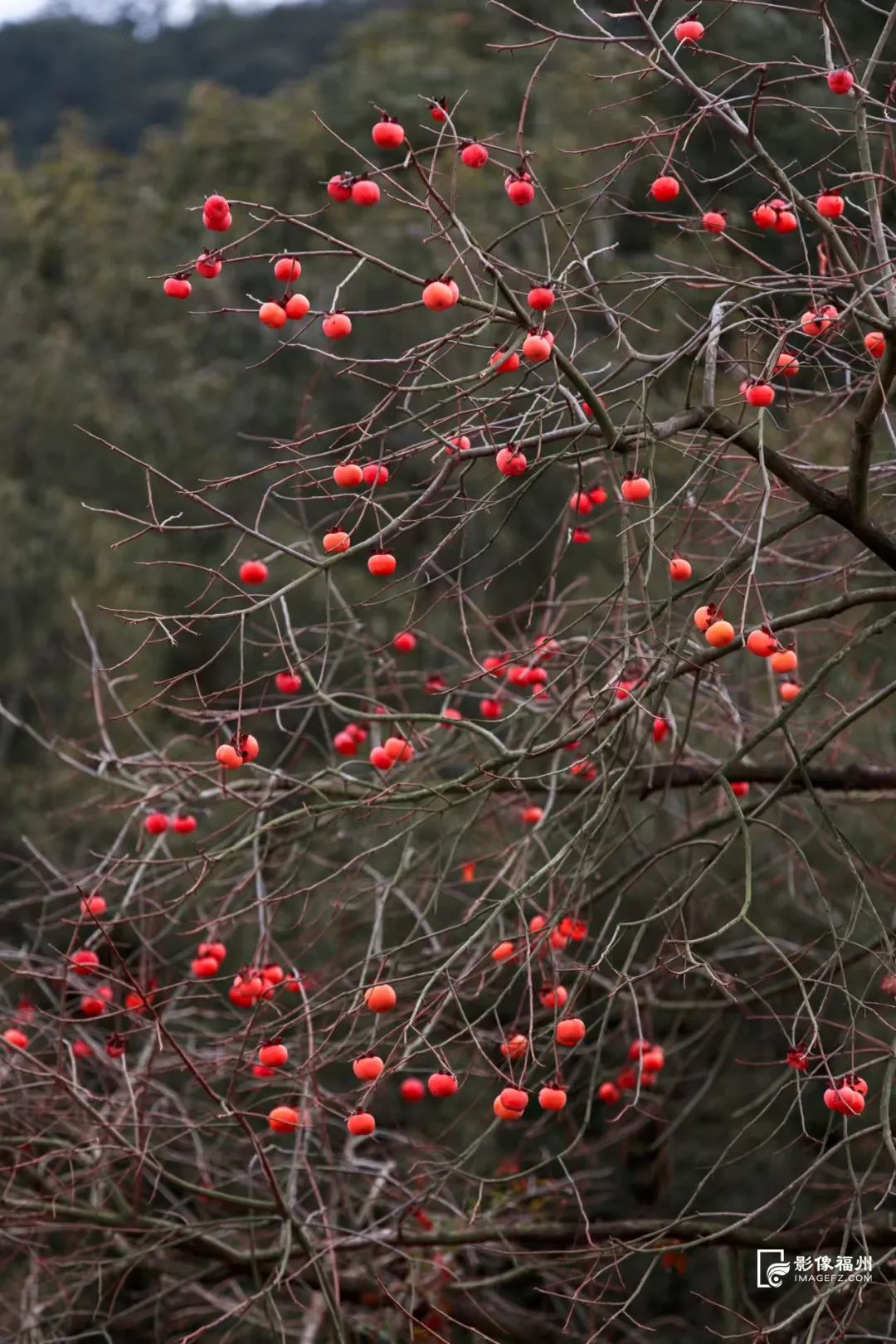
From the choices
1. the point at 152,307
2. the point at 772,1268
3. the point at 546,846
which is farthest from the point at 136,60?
the point at 772,1268

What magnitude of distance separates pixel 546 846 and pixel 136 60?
24435mm

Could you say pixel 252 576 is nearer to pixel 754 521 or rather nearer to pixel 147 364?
pixel 754 521

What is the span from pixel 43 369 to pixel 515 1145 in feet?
25.3

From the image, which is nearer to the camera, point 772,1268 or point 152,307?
point 772,1268

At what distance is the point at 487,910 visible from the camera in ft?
9.10

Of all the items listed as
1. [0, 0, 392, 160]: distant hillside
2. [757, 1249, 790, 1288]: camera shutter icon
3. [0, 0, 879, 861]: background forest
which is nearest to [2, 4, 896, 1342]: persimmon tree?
[757, 1249, 790, 1288]: camera shutter icon

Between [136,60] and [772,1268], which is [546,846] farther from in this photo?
[136,60]

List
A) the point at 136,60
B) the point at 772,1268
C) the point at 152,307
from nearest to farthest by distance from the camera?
the point at 772,1268
the point at 152,307
the point at 136,60

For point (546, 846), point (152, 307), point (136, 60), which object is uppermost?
point (546, 846)

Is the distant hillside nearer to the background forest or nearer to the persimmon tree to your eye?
the background forest

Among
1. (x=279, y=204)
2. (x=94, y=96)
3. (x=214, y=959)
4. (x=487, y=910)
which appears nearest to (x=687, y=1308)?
(x=214, y=959)

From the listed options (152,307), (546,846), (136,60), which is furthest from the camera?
(136,60)

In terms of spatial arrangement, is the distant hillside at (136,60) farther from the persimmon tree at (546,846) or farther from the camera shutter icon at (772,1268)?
the camera shutter icon at (772,1268)

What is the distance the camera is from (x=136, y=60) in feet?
85.4
